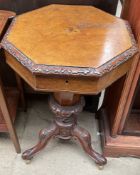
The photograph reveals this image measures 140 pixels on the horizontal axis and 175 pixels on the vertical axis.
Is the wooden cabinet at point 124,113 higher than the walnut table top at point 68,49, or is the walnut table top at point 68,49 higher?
the walnut table top at point 68,49

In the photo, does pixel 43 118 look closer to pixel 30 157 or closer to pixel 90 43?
pixel 30 157

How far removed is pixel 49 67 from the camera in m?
0.68

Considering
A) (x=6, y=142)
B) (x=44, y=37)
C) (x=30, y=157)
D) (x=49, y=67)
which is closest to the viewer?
(x=49, y=67)

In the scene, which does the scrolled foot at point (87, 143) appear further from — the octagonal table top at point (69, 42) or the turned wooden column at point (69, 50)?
the octagonal table top at point (69, 42)

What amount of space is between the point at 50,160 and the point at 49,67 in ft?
2.20

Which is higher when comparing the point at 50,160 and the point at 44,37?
the point at 44,37

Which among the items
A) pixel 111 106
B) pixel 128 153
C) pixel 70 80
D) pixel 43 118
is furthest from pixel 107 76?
pixel 43 118

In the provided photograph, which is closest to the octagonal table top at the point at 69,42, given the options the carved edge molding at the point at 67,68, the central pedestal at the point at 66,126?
the carved edge molding at the point at 67,68

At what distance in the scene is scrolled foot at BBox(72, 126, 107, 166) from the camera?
1096mm

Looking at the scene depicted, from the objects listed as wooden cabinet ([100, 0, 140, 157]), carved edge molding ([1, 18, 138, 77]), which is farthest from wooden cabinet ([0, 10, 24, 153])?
wooden cabinet ([100, 0, 140, 157])

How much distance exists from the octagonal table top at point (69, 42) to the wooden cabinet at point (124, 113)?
0.40ft

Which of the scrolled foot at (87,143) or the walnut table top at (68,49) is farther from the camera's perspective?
the scrolled foot at (87,143)

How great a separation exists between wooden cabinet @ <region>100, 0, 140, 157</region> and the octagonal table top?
0.40 ft

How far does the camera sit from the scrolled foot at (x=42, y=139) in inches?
43.3
